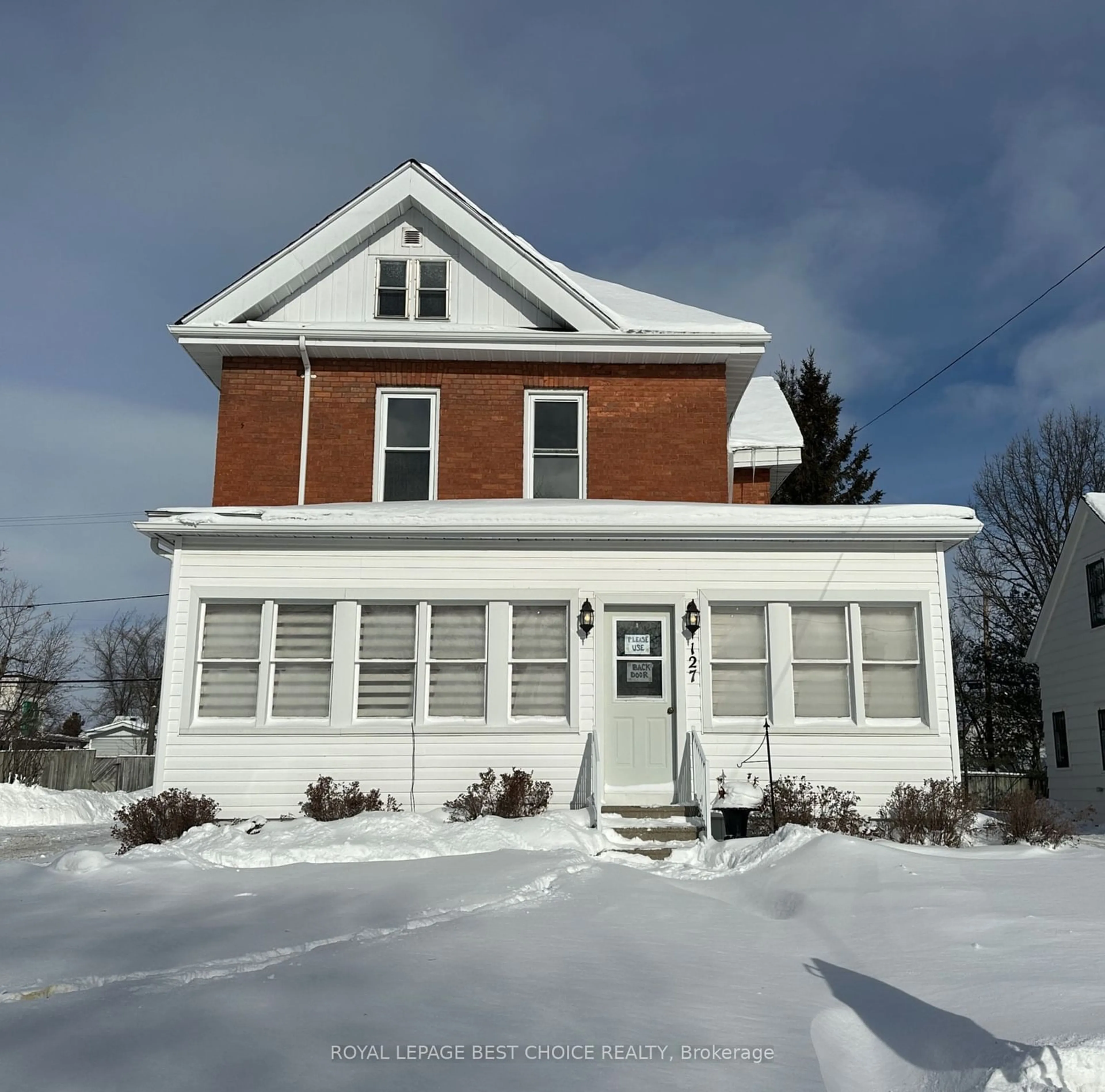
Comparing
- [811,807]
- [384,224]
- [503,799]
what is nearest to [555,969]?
[503,799]

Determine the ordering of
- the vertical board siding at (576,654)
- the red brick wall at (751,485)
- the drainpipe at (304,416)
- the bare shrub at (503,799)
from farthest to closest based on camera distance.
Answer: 1. the red brick wall at (751,485)
2. the drainpipe at (304,416)
3. the vertical board siding at (576,654)
4. the bare shrub at (503,799)

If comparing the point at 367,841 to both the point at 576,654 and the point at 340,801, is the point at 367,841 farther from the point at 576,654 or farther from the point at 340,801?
the point at 576,654

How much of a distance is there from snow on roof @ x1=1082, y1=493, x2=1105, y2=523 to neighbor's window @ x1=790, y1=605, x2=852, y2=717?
1038 cm

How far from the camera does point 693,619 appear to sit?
1191 cm

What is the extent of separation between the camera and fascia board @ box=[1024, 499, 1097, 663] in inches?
815

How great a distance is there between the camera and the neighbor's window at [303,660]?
39.1 feet

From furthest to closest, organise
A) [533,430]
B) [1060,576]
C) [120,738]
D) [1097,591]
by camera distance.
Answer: [120,738] → [1060,576] → [1097,591] → [533,430]

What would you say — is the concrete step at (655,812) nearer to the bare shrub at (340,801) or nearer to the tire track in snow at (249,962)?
the bare shrub at (340,801)

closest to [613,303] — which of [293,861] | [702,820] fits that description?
[702,820]

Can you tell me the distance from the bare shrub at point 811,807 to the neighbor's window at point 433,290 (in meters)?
8.70

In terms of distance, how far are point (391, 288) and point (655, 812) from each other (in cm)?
905

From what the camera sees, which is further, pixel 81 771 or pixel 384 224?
pixel 81 771

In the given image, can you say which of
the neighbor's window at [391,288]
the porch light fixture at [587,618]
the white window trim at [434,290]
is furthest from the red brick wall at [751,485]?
the porch light fixture at [587,618]

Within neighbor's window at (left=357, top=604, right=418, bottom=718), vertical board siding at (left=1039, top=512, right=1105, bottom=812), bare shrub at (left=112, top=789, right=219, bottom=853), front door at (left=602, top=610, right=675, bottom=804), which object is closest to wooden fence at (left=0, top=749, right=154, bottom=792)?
bare shrub at (left=112, top=789, right=219, bottom=853)
